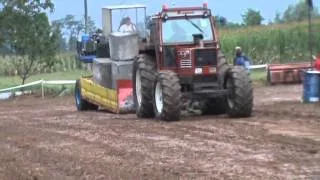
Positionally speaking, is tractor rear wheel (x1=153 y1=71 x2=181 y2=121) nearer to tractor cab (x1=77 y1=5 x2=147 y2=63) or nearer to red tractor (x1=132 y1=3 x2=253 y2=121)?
red tractor (x1=132 y1=3 x2=253 y2=121)

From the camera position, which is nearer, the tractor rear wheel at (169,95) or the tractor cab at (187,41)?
the tractor rear wheel at (169,95)

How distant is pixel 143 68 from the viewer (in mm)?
18125

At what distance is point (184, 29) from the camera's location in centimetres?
1805

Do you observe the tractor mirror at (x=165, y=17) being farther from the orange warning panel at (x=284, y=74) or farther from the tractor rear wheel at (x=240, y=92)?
the orange warning panel at (x=284, y=74)

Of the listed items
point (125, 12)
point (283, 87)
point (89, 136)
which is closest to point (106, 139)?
point (89, 136)

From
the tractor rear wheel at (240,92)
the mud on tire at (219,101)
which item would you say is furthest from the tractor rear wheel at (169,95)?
the mud on tire at (219,101)

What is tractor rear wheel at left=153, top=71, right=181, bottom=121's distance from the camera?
16594 mm

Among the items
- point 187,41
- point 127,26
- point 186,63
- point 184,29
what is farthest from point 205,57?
point 127,26

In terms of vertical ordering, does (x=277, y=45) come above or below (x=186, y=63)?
below

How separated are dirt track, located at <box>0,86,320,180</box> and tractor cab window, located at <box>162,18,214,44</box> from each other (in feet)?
5.91

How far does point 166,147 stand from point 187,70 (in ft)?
16.9

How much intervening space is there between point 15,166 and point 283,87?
19716 mm

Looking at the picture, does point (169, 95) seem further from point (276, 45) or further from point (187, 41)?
point (276, 45)

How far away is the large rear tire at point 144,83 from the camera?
59.1 feet
